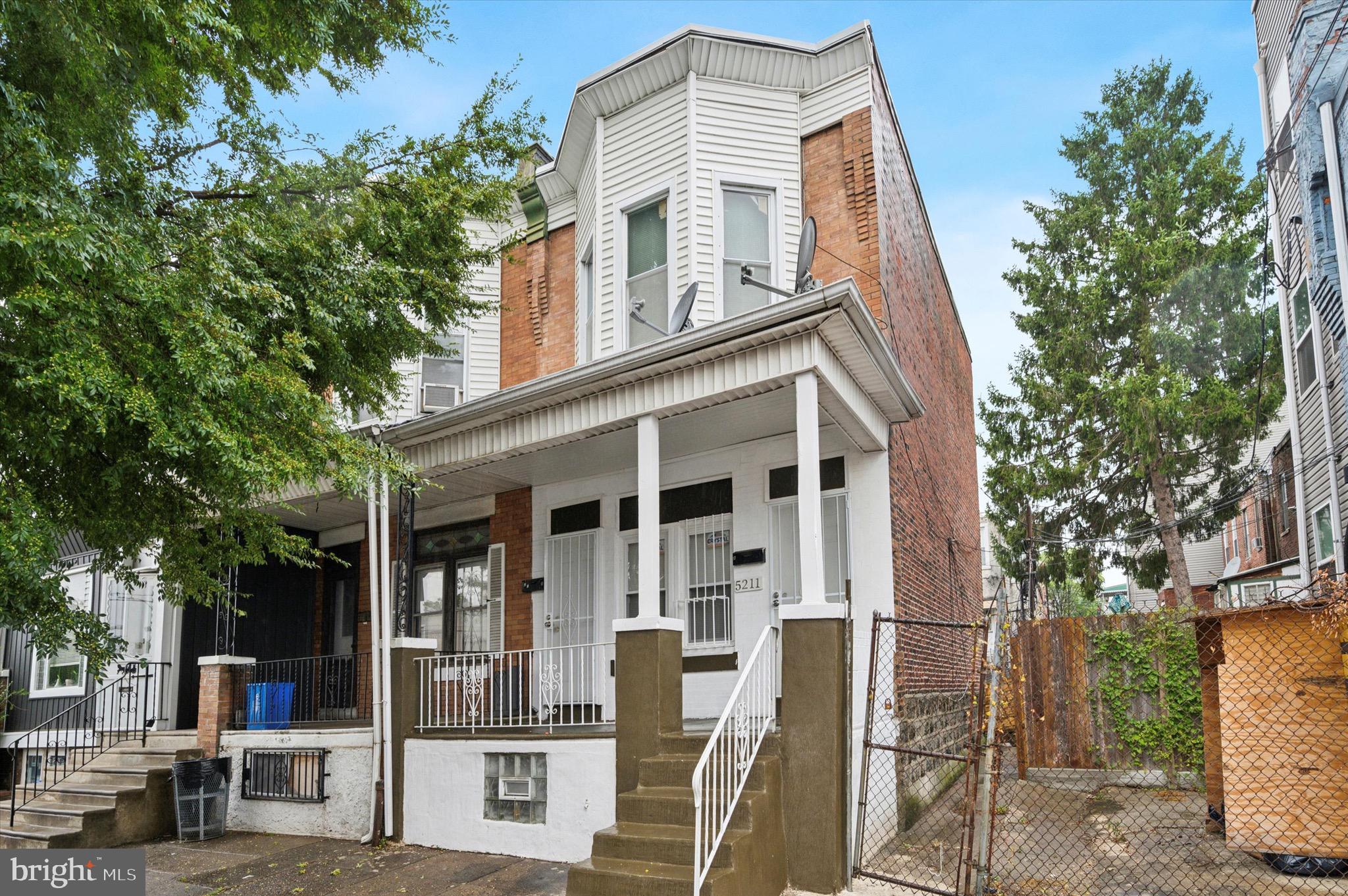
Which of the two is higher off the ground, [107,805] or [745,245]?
[745,245]

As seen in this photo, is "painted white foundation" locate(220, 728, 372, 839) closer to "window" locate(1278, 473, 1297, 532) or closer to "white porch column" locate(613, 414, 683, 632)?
"white porch column" locate(613, 414, 683, 632)

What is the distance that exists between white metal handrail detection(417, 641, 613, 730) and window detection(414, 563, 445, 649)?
50.2 inches

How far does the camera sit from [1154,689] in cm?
1136

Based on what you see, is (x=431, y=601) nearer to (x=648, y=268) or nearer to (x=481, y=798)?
(x=481, y=798)

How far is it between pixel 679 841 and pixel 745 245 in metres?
6.87

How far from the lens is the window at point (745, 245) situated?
421 inches

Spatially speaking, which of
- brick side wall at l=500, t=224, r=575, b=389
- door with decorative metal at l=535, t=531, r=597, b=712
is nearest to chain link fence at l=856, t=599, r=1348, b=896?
door with decorative metal at l=535, t=531, r=597, b=712

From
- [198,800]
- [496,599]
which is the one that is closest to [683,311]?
[496,599]

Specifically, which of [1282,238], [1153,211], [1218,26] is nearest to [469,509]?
[1282,238]

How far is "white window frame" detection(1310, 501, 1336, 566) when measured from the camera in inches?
504

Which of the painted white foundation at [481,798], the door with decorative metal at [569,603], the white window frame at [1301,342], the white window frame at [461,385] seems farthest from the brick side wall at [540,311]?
the white window frame at [1301,342]

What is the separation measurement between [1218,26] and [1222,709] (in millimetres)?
15014

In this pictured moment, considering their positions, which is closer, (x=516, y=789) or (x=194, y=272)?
(x=194, y=272)

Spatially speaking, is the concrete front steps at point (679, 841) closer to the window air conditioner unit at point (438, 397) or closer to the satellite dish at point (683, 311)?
the satellite dish at point (683, 311)
